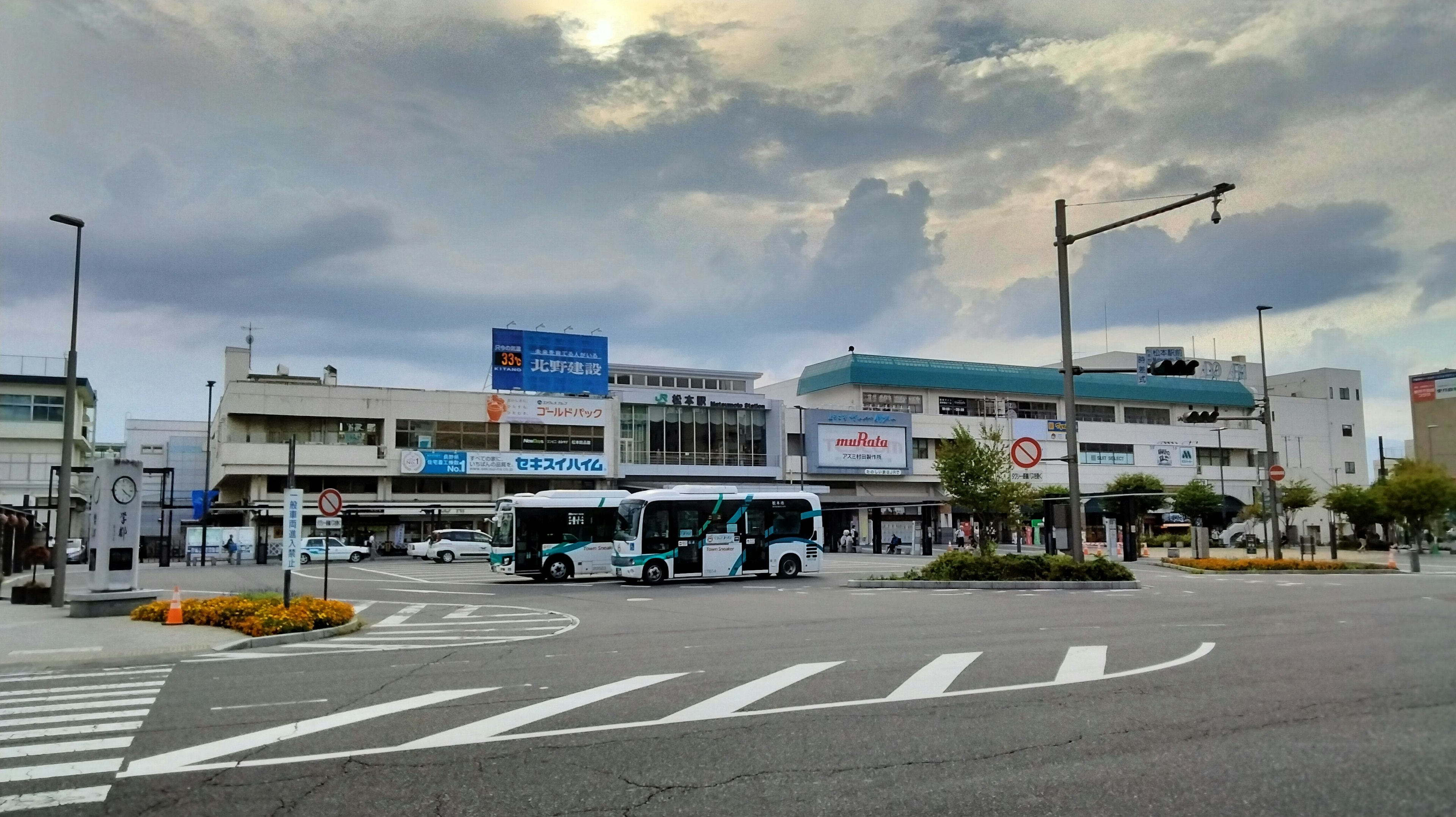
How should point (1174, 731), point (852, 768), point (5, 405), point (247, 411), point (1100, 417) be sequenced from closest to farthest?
point (852, 768)
point (1174, 731)
point (247, 411)
point (5, 405)
point (1100, 417)

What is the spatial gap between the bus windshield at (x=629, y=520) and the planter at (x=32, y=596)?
1478 centimetres

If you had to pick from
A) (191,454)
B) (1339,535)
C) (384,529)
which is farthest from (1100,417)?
(191,454)

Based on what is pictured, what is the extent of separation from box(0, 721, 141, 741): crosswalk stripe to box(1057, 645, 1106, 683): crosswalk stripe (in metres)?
8.62

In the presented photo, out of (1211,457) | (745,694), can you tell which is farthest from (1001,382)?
(745,694)

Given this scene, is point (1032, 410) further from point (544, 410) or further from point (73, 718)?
point (73, 718)

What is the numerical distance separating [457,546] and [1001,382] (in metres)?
47.5

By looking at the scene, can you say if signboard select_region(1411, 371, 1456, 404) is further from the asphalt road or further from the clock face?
the clock face

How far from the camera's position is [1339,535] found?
63.7 metres

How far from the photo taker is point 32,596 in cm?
2347

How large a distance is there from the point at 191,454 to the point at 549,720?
314 ft

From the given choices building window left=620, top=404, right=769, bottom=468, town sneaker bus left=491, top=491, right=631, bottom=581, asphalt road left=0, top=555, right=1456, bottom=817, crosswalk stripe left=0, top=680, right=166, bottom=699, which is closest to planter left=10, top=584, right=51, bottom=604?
asphalt road left=0, top=555, right=1456, bottom=817

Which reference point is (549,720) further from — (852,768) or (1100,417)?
(1100,417)

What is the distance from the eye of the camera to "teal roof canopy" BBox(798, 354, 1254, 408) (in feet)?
258

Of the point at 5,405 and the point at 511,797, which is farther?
the point at 5,405
